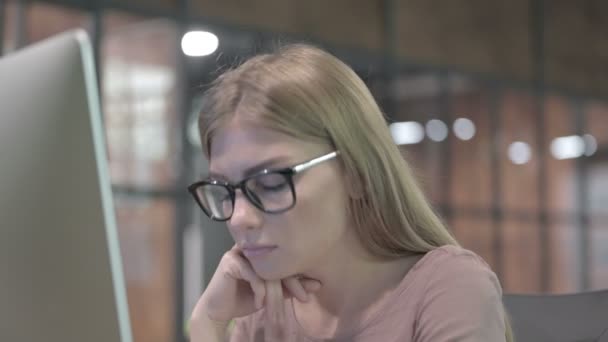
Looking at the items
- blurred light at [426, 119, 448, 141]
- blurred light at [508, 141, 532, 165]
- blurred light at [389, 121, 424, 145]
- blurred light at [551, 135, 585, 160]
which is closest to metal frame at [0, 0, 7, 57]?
blurred light at [389, 121, 424, 145]

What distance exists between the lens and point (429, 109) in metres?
6.96

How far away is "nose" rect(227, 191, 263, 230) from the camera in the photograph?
1.16m

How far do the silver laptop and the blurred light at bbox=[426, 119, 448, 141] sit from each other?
636cm

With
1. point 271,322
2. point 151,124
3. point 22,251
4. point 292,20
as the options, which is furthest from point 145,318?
point 22,251

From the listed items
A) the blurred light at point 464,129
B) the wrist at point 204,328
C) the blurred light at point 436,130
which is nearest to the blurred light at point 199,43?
the blurred light at point 436,130

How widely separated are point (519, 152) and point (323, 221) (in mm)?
6857

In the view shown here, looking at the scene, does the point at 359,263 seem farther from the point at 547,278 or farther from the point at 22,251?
the point at 547,278

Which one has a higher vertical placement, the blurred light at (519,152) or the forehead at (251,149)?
the forehead at (251,149)

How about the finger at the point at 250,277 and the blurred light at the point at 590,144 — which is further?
the blurred light at the point at 590,144

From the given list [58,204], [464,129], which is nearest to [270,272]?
[58,204]

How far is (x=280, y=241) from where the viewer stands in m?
1.18

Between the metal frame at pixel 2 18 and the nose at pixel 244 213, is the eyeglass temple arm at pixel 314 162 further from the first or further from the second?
the metal frame at pixel 2 18

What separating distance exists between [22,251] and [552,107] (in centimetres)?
783

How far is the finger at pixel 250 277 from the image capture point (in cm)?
133
